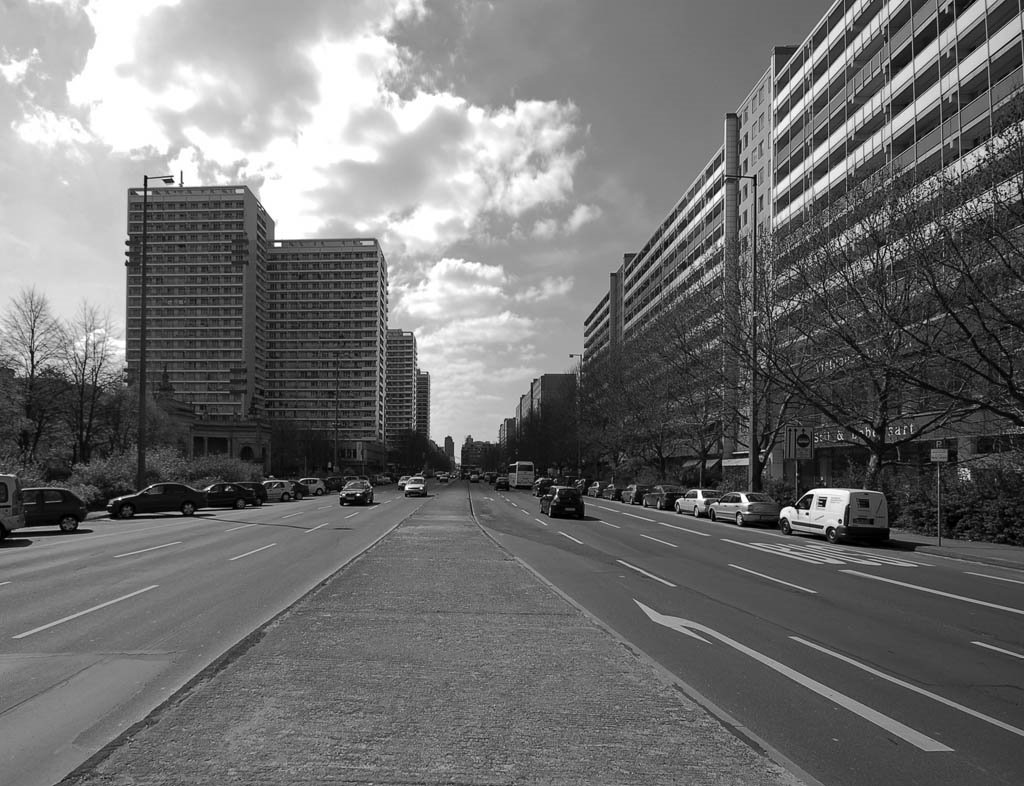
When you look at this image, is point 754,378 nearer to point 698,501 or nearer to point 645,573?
point 698,501

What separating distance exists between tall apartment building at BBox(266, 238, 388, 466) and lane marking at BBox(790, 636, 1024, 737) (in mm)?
162267

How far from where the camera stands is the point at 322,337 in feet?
551

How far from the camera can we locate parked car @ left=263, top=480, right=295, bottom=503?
2052 inches

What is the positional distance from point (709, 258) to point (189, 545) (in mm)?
61488

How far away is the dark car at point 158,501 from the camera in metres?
32.2

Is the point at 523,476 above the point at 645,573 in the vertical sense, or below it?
below

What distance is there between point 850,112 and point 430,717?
5623 cm

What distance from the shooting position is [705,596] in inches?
460

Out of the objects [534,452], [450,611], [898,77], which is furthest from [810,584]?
[534,452]

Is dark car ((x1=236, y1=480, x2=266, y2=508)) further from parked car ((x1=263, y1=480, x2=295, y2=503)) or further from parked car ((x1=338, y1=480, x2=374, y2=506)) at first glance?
parked car ((x1=338, y1=480, x2=374, y2=506))

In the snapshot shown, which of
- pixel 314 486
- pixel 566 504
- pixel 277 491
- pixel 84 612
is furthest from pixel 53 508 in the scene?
pixel 314 486

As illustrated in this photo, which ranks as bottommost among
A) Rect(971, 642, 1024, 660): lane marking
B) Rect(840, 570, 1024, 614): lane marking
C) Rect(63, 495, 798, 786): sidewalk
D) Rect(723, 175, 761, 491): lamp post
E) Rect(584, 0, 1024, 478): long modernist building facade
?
Rect(840, 570, 1024, 614): lane marking

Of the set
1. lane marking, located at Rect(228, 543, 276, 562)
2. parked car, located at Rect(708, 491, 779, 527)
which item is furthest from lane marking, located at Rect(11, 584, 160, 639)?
parked car, located at Rect(708, 491, 779, 527)

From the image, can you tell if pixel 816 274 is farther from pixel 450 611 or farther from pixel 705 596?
pixel 450 611
